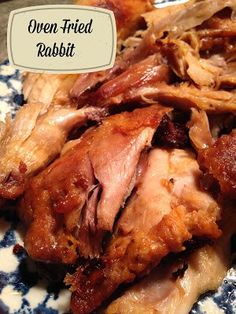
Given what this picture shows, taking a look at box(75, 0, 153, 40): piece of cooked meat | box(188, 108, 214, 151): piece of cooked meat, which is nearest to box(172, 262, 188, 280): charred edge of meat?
box(188, 108, 214, 151): piece of cooked meat

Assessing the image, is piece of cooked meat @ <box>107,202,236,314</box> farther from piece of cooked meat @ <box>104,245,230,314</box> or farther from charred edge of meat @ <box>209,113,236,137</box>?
charred edge of meat @ <box>209,113,236,137</box>

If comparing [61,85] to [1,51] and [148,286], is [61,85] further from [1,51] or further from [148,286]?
[1,51]

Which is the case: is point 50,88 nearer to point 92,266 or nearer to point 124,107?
point 124,107

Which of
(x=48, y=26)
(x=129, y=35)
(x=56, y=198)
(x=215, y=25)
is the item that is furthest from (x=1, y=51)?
(x=56, y=198)

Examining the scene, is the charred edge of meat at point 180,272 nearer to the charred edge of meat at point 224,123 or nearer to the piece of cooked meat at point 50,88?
the charred edge of meat at point 224,123

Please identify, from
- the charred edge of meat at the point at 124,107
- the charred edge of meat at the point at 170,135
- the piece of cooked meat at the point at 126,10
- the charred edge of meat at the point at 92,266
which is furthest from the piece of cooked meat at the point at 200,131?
the piece of cooked meat at the point at 126,10

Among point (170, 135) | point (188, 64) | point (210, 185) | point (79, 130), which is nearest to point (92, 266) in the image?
point (210, 185)

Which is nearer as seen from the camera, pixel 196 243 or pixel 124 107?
pixel 196 243
